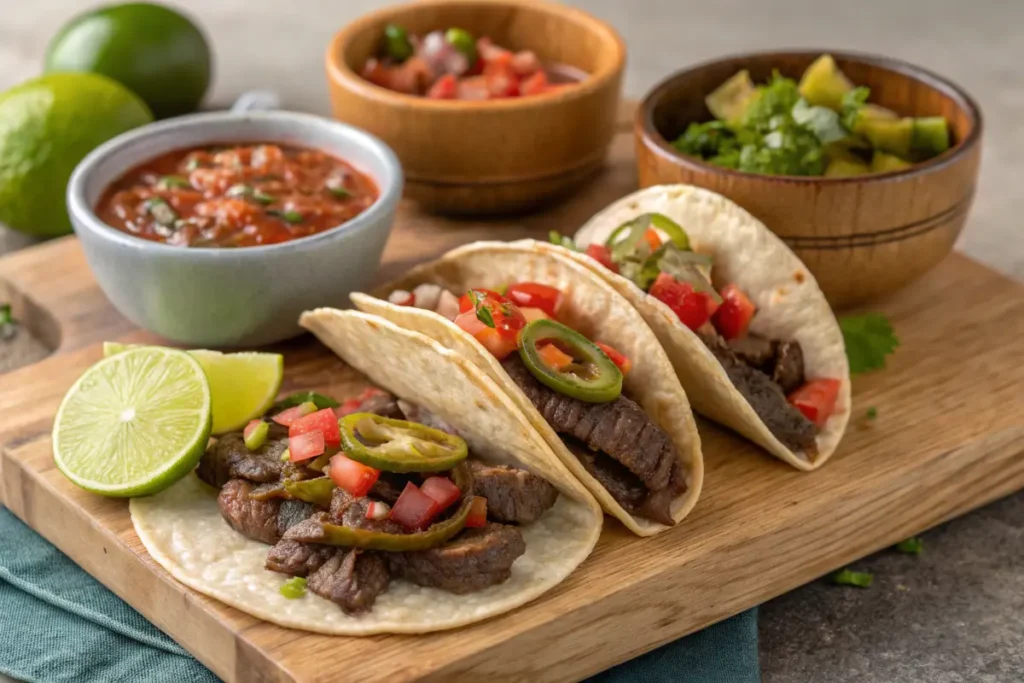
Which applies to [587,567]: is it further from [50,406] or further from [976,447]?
[50,406]

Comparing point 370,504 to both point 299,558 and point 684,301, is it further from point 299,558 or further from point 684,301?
point 684,301

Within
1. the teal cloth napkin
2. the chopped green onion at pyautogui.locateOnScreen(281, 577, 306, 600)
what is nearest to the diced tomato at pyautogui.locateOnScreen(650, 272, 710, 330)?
the teal cloth napkin

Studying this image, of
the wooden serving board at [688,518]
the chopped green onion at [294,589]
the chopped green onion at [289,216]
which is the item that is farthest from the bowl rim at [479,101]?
the chopped green onion at [294,589]

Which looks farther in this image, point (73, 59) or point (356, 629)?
point (73, 59)

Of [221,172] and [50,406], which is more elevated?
[221,172]

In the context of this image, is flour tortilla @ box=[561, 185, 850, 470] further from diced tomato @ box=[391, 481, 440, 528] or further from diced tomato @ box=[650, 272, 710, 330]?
diced tomato @ box=[391, 481, 440, 528]

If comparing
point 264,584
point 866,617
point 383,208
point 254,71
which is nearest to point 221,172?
point 383,208
